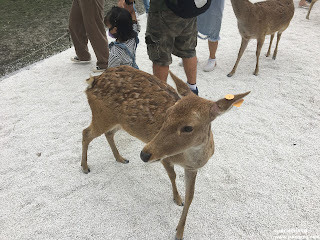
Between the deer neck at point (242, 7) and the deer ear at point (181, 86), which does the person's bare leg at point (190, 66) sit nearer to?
the deer neck at point (242, 7)

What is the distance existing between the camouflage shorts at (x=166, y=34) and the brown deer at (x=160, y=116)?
0.69 metres

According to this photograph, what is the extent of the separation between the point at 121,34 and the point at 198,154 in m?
1.97

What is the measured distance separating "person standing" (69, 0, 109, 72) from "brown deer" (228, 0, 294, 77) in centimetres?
227

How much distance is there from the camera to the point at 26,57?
16.6 ft

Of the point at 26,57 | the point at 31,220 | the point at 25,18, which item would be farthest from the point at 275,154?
the point at 25,18

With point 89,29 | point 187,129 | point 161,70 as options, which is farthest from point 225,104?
point 89,29

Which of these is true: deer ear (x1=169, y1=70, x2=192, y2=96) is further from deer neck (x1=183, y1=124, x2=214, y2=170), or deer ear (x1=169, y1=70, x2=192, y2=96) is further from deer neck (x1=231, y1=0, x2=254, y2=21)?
deer neck (x1=231, y1=0, x2=254, y2=21)

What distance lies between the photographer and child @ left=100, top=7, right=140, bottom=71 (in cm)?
290

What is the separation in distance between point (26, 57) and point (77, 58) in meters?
1.12

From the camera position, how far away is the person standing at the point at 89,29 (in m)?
4.07


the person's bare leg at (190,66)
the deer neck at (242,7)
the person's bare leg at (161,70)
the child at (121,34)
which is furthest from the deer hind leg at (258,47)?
the child at (121,34)

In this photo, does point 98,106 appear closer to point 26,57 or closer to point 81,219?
point 81,219

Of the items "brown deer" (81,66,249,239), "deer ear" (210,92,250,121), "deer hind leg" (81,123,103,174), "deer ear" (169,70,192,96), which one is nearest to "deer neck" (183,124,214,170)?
"brown deer" (81,66,249,239)

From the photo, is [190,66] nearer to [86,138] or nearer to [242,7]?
[242,7]
